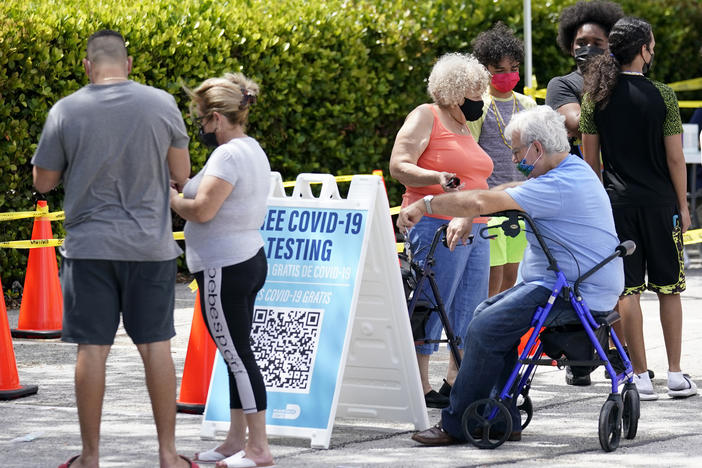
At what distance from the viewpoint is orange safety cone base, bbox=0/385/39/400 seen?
693 centimetres

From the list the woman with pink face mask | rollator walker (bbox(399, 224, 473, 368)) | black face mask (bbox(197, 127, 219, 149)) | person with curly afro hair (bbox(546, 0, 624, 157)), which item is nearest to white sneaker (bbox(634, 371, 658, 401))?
rollator walker (bbox(399, 224, 473, 368))

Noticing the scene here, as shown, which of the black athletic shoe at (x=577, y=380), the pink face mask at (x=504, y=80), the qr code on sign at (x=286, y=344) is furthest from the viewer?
the pink face mask at (x=504, y=80)

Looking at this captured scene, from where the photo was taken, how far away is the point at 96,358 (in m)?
5.05

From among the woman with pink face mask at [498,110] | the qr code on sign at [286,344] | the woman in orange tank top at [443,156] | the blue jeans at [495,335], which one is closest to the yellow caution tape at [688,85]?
the woman with pink face mask at [498,110]

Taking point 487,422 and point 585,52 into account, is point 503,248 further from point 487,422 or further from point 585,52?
point 487,422

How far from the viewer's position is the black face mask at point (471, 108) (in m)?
6.77

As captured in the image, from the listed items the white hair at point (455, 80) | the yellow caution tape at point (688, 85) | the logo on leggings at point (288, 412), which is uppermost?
the yellow caution tape at point (688, 85)

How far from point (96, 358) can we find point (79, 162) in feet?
2.45

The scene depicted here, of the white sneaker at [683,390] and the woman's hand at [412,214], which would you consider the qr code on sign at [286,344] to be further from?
the white sneaker at [683,390]

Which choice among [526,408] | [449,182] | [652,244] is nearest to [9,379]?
[449,182]

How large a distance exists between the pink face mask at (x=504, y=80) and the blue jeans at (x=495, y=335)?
88.9 inches

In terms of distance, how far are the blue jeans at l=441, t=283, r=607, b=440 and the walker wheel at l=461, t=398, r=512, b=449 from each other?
0.07 m

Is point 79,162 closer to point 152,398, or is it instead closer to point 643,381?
point 152,398

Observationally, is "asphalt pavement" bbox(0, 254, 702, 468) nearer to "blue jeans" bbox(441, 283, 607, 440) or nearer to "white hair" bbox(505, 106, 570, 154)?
"blue jeans" bbox(441, 283, 607, 440)
